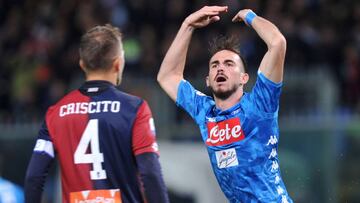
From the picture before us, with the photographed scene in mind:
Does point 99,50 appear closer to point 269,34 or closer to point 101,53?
point 101,53

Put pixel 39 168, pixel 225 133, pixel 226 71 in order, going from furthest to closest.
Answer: pixel 226 71 < pixel 225 133 < pixel 39 168

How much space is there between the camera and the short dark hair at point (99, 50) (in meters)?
6.12

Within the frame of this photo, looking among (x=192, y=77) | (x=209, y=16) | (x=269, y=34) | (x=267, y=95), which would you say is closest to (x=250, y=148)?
(x=267, y=95)

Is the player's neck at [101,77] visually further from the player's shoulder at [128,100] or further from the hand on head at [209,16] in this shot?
the hand on head at [209,16]

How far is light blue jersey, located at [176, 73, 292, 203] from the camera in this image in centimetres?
648

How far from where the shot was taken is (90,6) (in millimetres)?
16094

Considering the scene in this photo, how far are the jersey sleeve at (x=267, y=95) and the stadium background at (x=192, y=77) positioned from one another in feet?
16.6

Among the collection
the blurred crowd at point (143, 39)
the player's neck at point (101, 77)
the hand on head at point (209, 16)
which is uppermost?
the blurred crowd at point (143, 39)

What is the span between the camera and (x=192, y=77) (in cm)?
1371

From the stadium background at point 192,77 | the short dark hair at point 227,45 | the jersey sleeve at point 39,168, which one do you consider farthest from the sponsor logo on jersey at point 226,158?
the stadium background at point 192,77

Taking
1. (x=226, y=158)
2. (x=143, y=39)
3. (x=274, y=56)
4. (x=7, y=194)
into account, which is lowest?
(x=7, y=194)

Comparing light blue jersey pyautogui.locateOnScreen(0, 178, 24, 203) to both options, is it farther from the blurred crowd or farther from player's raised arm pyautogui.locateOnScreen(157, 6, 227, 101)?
the blurred crowd

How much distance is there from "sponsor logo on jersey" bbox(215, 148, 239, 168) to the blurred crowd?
22.4 feet

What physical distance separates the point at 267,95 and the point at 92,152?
4.60ft
